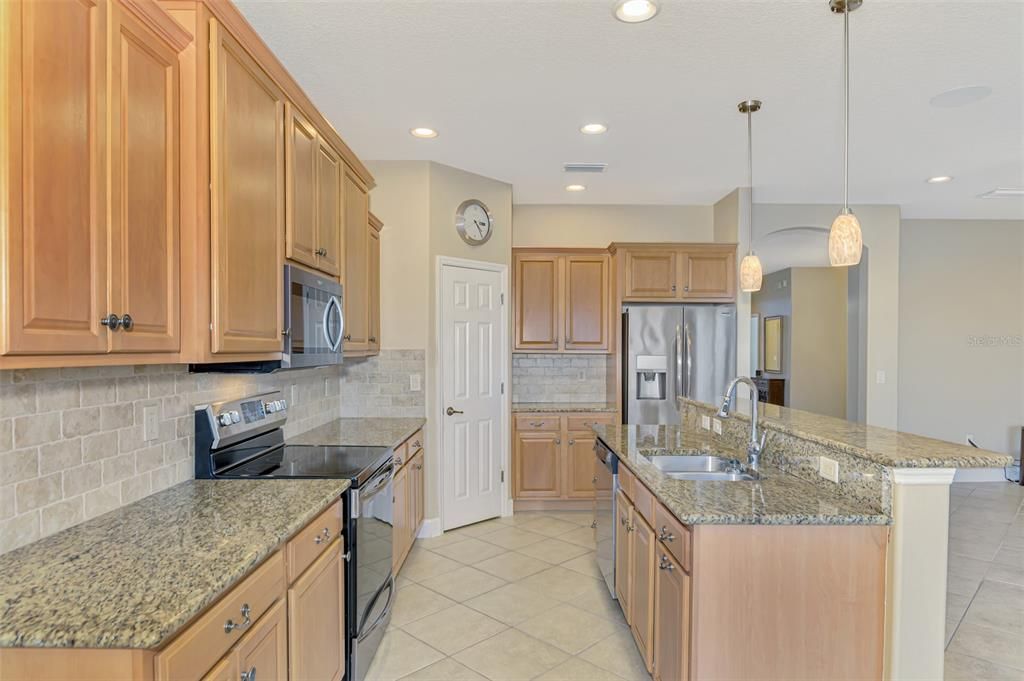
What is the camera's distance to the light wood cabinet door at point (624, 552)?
2.47 meters

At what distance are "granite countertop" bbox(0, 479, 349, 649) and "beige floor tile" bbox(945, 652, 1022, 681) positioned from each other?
9.20 feet

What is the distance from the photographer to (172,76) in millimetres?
1531

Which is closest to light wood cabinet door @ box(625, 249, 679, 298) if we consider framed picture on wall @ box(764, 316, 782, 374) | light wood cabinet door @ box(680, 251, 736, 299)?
light wood cabinet door @ box(680, 251, 736, 299)

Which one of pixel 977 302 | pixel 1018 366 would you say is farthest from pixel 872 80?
pixel 1018 366

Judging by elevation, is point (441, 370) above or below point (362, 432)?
above

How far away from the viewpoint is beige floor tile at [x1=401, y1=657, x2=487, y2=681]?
233cm

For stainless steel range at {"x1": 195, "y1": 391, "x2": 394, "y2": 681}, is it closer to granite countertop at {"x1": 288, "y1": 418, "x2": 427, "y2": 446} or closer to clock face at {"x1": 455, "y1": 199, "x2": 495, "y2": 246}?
granite countertop at {"x1": 288, "y1": 418, "x2": 427, "y2": 446}

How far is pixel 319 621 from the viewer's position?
1.85m

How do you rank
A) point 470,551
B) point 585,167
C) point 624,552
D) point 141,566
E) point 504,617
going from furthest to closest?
1. point 585,167
2. point 470,551
3. point 504,617
4. point 624,552
5. point 141,566

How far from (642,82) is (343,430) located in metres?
2.59

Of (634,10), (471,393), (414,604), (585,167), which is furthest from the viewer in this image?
(471,393)

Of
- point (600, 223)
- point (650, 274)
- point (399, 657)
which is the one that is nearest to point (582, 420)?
point (650, 274)

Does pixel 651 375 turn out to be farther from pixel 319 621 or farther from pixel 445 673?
pixel 319 621

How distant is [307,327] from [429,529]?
2185 mm
